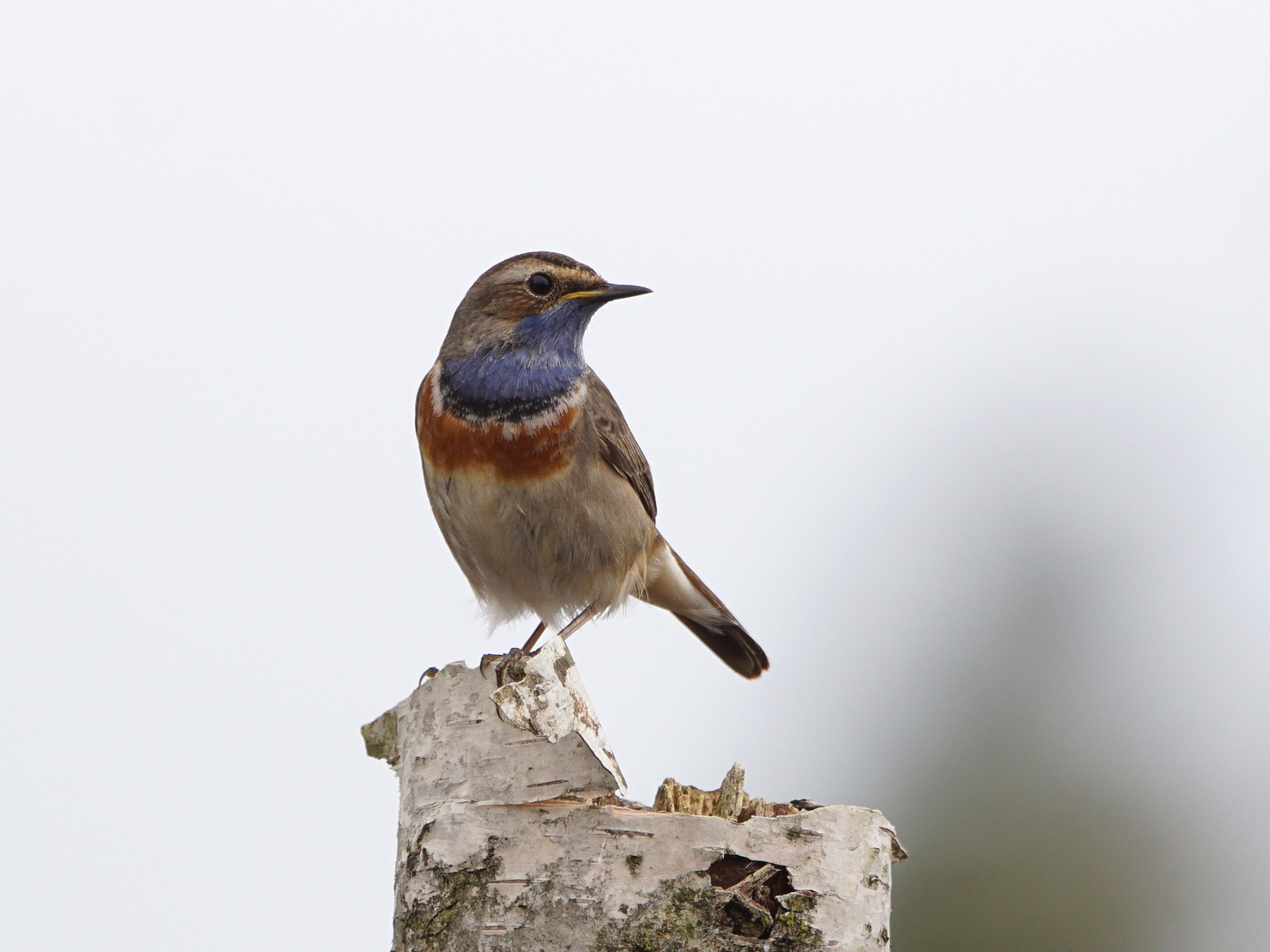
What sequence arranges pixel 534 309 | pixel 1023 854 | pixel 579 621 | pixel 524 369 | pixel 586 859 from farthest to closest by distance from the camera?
1. pixel 1023 854
2. pixel 579 621
3. pixel 534 309
4. pixel 524 369
5. pixel 586 859

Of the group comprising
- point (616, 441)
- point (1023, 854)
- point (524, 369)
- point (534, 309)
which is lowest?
point (1023, 854)

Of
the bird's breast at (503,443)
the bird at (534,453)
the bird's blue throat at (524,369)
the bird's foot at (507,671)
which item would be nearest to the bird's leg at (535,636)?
the bird at (534,453)

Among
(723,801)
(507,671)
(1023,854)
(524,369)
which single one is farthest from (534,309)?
(1023,854)

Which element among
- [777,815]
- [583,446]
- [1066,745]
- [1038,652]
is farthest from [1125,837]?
[777,815]

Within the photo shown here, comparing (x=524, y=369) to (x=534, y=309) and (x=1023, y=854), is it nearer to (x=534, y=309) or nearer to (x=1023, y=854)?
(x=534, y=309)

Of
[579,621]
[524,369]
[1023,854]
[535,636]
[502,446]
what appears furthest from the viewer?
[1023,854]

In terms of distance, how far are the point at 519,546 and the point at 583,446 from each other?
0.58 meters

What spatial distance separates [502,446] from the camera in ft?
20.5

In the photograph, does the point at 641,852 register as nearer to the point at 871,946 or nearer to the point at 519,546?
the point at 871,946

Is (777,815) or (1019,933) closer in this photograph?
(777,815)

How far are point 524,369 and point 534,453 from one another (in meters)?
0.45

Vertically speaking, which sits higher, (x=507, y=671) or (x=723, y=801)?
(x=507, y=671)

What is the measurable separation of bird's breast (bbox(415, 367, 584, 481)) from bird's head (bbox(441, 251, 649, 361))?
318 millimetres

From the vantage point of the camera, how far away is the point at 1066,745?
13625mm
